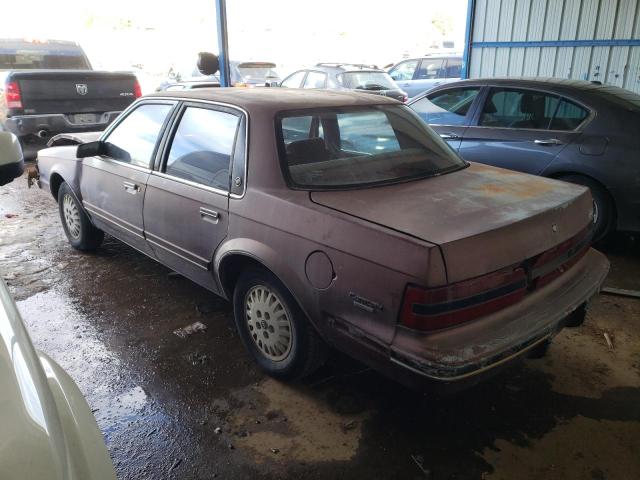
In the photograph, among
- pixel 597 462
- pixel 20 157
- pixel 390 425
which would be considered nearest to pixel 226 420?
pixel 390 425

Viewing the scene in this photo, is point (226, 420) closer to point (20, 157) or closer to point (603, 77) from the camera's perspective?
point (20, 157)

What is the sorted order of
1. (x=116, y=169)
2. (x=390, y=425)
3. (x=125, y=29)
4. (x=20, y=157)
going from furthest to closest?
(x=125, y=29) < (x=116, y=169) < (x=390, y=425) < (x=20, y=157)

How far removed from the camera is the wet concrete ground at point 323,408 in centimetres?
238

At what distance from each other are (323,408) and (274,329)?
49cm

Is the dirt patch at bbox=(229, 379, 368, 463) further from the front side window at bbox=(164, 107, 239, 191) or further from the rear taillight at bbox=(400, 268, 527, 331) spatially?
the front side window at bbox=(164, 107, 239, 191)

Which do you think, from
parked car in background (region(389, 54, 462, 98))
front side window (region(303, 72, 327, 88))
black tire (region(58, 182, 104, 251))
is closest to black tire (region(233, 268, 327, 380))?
black tire (region(58, 182, 104, 251))

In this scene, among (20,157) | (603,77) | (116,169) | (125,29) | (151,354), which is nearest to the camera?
(20,157)

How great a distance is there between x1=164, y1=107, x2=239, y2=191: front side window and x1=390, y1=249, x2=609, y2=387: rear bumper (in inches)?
56.9

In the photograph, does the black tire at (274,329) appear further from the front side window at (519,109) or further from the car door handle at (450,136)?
the front side window at (519,109)

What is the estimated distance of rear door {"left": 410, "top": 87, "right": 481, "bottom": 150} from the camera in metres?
5.50

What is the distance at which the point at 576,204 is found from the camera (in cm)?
272

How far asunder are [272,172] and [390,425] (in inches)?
56.0

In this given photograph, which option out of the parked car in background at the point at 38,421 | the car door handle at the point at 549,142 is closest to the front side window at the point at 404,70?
the car door handle at the point at 549,142

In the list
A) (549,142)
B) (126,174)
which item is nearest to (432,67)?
(549,142)
